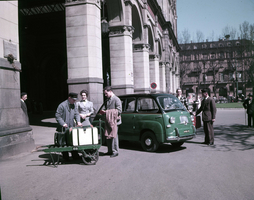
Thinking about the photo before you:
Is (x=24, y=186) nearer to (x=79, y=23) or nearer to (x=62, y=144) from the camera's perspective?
(x=62, y=144)

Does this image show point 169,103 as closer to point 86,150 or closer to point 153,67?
point 86,150

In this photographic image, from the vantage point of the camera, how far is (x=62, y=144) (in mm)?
6184

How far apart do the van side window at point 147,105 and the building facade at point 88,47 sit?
3.75 m

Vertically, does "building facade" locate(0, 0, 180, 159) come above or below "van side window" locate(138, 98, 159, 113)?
above

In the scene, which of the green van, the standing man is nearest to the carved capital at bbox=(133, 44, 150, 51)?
the standing man

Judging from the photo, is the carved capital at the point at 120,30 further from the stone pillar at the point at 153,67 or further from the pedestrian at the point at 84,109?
the pedestrian at the point at 84,109

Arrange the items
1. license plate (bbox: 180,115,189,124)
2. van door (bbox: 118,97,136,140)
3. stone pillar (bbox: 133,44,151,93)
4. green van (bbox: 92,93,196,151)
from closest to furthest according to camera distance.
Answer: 1. green van (bbox: 92,93,196,151)
2. license plate (bbox: 180,115,189,124)
3. van door (bbox: 118,97,136,140)
4. stone pillar (bbox: 133,44,151,93)

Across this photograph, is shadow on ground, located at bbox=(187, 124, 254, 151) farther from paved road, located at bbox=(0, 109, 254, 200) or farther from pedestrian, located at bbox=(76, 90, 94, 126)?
pedestrian, located at bbox=(76, 90, 94, 126)

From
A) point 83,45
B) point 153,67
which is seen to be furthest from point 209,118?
point 153,67

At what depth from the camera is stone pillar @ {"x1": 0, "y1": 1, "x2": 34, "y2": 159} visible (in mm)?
6980

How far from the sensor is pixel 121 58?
16.5 meters

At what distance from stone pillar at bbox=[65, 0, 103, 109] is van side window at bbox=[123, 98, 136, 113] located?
3.59 metres

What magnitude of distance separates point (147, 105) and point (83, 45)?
209 inches

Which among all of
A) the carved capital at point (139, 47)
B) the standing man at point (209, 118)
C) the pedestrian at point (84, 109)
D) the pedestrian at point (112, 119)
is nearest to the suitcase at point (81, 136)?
the pedestrian at point (112, 119)
